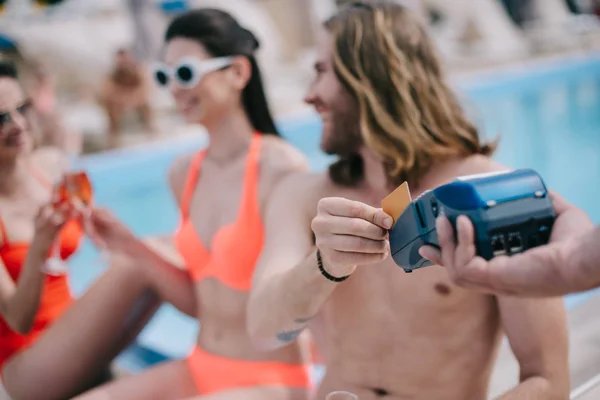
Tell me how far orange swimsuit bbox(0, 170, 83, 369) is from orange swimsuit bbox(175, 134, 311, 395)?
1.76ft

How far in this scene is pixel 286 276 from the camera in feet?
4.64

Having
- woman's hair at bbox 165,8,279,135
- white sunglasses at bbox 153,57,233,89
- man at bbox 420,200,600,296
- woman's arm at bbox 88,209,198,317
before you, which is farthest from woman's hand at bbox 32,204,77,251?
man at bbox 420,200,600,296

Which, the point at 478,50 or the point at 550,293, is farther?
the point at 478,50

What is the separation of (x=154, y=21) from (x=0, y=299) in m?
12.4

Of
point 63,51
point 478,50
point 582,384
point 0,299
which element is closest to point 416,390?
point 582,384

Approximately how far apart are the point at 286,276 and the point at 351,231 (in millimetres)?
380

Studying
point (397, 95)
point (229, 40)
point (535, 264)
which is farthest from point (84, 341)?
point (535, 264)

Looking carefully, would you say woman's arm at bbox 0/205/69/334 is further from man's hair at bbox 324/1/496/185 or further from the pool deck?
the pool deck

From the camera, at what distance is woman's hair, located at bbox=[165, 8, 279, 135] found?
211cm

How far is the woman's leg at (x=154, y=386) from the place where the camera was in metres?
1.88

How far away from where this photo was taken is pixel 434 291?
4.80 feet

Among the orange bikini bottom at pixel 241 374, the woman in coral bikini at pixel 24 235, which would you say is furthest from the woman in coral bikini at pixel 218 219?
the woman in coral bikini at pixel 24 235

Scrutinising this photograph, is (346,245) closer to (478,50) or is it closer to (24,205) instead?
(24,205)

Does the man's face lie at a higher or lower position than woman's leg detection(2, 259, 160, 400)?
higher
